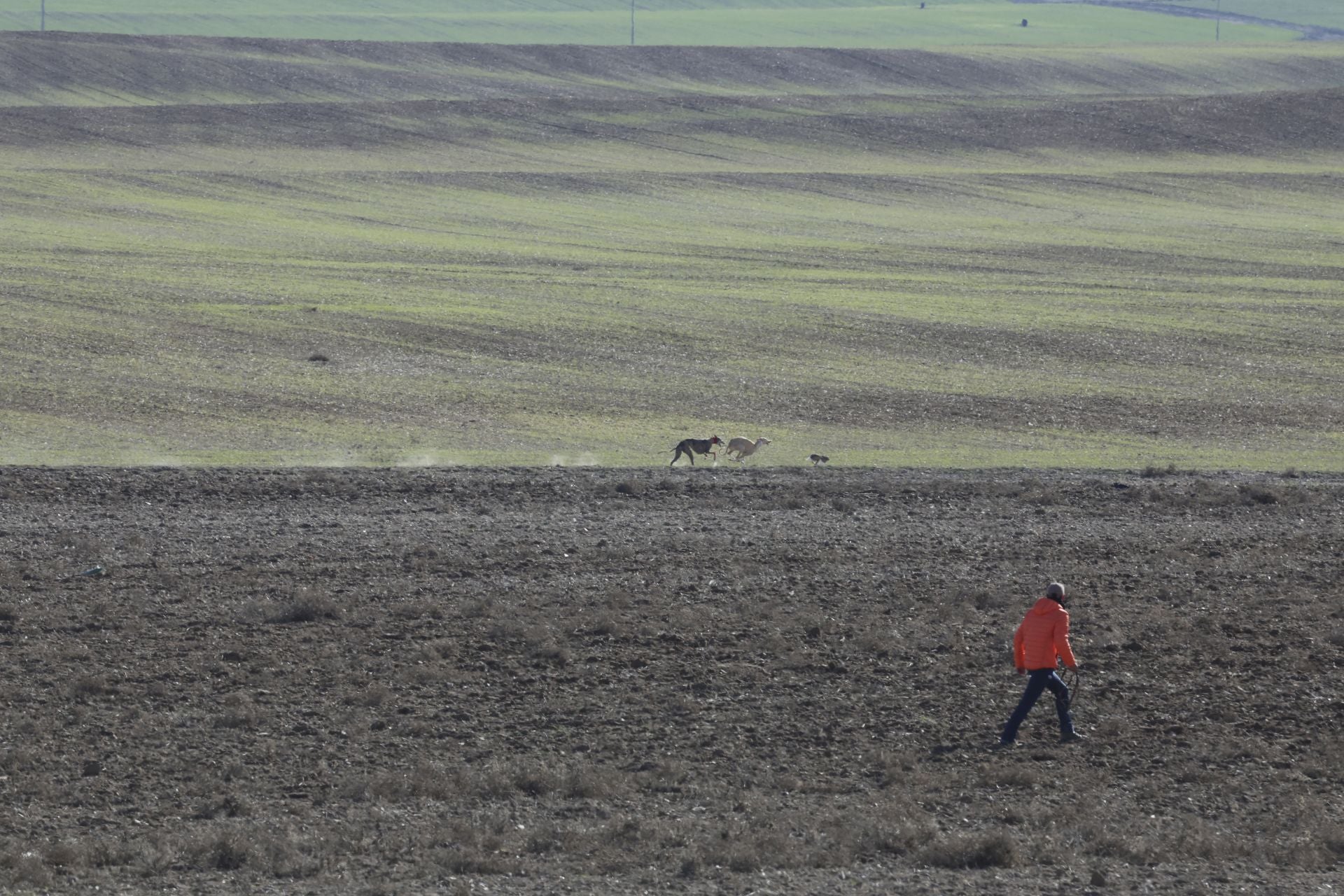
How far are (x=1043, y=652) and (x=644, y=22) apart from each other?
142m

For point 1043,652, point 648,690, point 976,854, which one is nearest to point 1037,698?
point 1043,652

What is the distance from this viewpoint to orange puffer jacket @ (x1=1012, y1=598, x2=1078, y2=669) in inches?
512

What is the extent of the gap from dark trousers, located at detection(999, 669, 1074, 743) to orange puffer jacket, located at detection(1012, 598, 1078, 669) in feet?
0.33

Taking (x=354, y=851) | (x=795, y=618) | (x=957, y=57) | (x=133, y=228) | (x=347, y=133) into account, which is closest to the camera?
(x=354, y=851)

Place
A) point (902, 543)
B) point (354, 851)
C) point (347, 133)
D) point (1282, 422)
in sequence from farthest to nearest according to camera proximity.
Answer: point (347, 133) < point (1282, 422) < point (902, 543) < point (354, 851)

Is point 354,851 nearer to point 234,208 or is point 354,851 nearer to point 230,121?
point 234,208

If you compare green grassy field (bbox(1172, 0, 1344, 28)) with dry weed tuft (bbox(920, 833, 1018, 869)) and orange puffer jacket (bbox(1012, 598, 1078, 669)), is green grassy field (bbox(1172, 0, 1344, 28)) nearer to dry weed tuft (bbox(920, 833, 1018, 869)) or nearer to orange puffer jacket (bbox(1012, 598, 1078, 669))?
orange puffer jacket (bbox(1012, 598, 1078, 669))

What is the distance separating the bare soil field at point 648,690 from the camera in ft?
36.1

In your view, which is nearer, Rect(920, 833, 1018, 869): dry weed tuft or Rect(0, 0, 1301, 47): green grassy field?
Rect(920, 833, 1018, 869): dry weed tuft

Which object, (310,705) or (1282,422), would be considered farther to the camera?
(1282,422)

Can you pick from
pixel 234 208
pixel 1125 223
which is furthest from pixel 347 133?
pixel 1125 223

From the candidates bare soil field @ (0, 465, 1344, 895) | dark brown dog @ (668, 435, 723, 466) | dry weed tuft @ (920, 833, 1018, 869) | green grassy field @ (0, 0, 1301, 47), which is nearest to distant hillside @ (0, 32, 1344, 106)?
green grassy field @ (0, 0, 1301, 47)

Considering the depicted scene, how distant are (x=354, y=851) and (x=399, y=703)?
10.1 feet

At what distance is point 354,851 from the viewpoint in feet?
35.9
